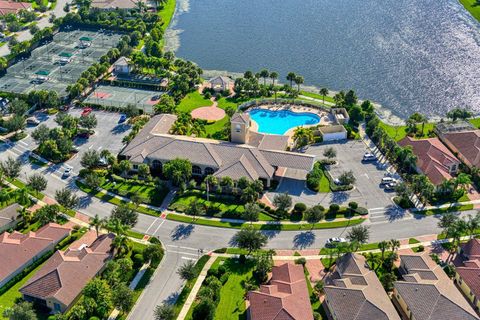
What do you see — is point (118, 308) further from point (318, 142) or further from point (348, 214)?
point (318, 142)

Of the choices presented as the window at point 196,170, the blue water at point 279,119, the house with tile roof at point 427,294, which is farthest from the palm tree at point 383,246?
the blue water at point 279,119

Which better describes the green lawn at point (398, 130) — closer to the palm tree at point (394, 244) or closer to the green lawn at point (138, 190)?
the palm tree at point (394, 244)

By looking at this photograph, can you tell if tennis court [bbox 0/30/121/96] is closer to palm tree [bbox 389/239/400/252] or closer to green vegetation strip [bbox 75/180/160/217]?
green vegetation strip [bbox 75/180/160/217]

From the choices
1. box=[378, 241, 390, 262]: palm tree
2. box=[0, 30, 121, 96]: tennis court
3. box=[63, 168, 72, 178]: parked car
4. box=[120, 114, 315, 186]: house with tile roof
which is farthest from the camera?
box=[0, 30, 121, 96]: tennis court

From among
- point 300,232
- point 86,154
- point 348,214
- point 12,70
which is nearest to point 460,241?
point 348,214

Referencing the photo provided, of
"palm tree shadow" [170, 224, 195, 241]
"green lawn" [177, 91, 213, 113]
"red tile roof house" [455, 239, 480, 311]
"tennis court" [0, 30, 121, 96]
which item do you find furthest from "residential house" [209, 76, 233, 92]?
"red tile roof house" [455, 239, 480, 311]

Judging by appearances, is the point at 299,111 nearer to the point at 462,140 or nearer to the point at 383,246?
the point at 462,140
